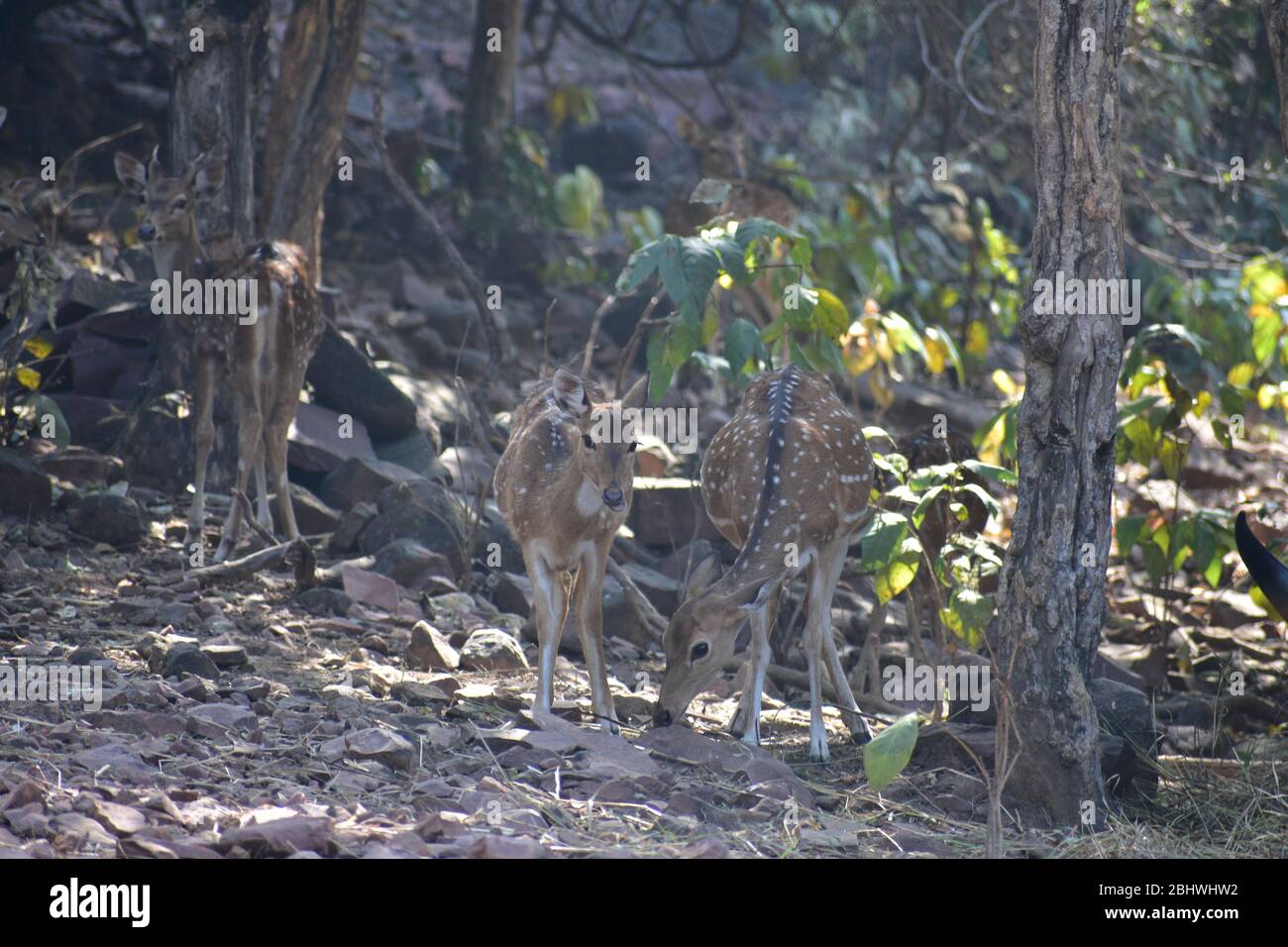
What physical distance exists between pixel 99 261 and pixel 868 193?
8.53 meters

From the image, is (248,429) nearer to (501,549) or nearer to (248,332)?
(248,332)

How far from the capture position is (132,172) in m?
10.7

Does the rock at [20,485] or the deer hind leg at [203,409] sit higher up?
the deer hind leg at [203,409]

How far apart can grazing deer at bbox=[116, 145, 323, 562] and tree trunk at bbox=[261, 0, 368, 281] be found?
4.19 ft

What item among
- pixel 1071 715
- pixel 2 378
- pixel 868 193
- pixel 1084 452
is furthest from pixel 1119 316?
pixel 868 193

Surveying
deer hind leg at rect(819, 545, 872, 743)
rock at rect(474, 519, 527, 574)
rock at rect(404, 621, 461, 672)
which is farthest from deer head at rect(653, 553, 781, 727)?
rock at rect(474, 519, 527, 574)

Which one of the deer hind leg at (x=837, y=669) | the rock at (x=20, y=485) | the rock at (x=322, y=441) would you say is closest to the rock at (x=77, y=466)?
the rock at (x=20, y=485)

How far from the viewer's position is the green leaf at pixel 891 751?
5.28 meters

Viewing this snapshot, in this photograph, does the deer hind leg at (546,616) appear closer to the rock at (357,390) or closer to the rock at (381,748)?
the rock at (381,748)

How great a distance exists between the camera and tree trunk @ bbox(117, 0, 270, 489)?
10.4m

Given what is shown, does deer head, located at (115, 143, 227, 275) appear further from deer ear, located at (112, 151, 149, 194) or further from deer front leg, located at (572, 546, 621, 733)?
deer front leg, located at (572, 546, 621, 733)

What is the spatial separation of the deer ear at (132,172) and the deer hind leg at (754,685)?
19.1ft

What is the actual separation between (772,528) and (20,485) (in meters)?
4.90

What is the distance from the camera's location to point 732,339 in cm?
854
